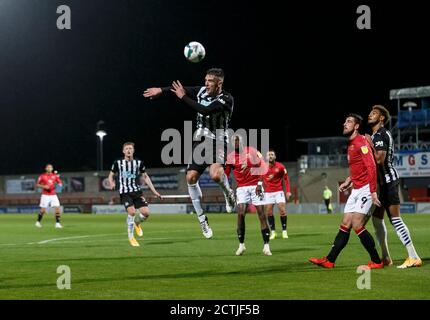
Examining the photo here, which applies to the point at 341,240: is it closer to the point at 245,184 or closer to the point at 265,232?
the point at 265,232

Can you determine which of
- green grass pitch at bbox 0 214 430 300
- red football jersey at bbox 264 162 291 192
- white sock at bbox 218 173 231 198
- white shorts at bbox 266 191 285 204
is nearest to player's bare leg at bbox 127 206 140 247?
green grass pitch at bbox 0 214 430 300

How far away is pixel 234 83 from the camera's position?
74.9 metres

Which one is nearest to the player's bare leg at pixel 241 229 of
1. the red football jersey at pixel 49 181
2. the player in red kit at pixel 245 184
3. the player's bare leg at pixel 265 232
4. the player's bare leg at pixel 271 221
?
the player in red kit at pixel 245 184

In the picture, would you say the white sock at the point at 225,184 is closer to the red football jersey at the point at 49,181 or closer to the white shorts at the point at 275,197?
the white shorts at the point at 275,197

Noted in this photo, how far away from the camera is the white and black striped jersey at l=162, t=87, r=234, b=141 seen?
1173cm

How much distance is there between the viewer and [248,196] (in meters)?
14.6

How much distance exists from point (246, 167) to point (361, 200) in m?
4.70

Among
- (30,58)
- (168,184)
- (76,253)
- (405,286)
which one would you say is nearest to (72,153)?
(168,184)

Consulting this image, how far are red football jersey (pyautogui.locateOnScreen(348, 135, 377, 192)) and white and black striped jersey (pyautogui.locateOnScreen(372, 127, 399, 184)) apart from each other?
0.40m

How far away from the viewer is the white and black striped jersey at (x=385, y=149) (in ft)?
37.1

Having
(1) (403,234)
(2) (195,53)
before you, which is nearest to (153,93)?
(2) (195,53)

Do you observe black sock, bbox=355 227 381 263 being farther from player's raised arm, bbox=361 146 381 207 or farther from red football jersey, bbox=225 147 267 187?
red football jersey, bbox=225 147 267 187

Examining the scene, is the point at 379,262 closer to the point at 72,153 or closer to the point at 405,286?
the point at 405,286
